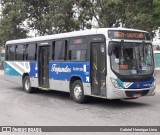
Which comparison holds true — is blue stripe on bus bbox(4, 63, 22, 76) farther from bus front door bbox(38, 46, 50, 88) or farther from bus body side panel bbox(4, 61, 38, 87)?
bus front door bbox(38, 46, 50, 88)

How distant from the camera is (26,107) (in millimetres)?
13023

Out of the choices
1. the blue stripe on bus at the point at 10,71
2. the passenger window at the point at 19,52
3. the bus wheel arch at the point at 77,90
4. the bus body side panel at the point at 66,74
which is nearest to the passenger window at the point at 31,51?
the passenger window at the point at 19,52

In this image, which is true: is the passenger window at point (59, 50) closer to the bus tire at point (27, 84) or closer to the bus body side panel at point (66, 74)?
the bus body side panel at point (66, 74)

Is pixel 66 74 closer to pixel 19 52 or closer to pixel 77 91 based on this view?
pixel 77 91

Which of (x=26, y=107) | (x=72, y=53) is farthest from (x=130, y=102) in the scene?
(x=26, y=107)

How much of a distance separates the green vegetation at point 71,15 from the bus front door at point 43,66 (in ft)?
32.5

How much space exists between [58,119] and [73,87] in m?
3.99

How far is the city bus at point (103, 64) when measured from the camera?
41.4 feet

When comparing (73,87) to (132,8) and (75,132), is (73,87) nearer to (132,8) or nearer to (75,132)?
(75,132)

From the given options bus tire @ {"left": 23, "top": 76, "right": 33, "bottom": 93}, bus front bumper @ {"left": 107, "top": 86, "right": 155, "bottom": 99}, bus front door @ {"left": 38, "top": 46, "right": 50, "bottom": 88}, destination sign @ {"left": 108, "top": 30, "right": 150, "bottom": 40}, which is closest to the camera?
bus front bumper @ {"left": 107, "top": 86, "right": 155, "bottom": 99}

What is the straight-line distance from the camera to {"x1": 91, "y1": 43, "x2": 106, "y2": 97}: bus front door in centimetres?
Answer: 1285

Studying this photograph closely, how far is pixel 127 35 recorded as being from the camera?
43.0 ft

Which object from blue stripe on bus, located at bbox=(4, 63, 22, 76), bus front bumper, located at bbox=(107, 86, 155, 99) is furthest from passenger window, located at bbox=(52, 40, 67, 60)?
blue stripe on bus, located at bbox=(4, 63, 22, 76)

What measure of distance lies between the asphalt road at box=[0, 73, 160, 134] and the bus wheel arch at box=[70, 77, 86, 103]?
0.24 meters
